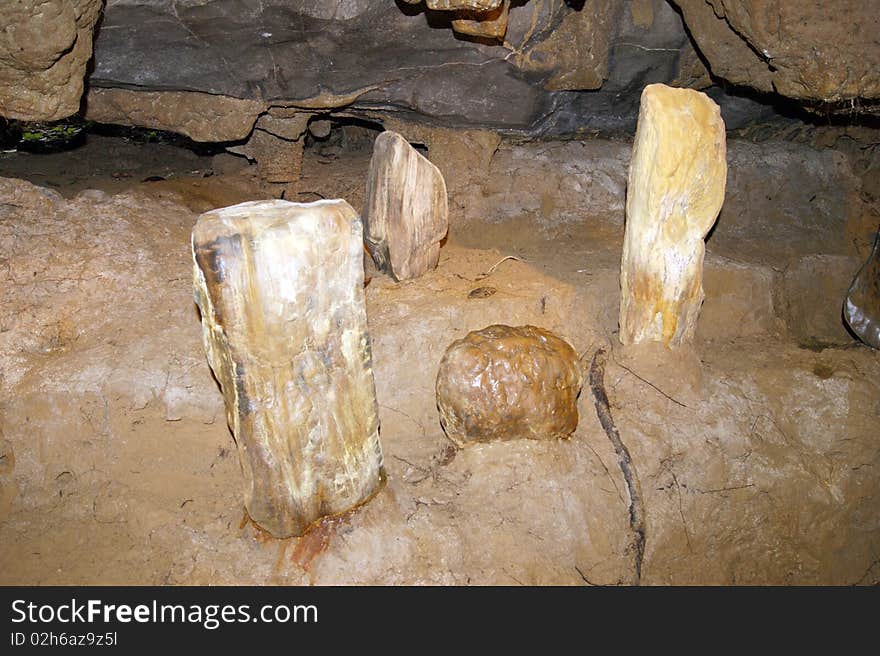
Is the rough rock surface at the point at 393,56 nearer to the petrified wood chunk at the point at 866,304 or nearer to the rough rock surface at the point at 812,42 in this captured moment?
the rough rock surface at the point at 812,42

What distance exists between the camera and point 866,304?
167 inches

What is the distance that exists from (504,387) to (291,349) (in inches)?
44.9

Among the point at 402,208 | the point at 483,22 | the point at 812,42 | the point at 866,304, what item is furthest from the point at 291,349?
the point at 866,304

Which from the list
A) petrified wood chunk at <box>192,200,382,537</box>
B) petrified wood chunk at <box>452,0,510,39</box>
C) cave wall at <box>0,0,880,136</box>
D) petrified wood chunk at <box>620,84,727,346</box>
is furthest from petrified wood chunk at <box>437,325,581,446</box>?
cave wall at <box>0,0,880,136</box>

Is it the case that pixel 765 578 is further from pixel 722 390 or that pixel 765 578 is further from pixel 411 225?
pixel 411 225

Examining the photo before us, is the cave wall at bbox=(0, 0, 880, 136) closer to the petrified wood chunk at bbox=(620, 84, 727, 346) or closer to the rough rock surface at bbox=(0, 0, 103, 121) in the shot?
the rough rock surface at bbox=(0, 0, 103, 121)

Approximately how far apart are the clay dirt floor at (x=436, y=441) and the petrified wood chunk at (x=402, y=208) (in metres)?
0.20

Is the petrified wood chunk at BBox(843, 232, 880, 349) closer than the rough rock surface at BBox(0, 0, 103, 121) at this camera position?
No

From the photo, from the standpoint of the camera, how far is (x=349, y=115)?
5.16 metres

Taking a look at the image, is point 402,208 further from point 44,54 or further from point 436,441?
point 44,54

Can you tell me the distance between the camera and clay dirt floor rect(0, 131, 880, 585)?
3.17m

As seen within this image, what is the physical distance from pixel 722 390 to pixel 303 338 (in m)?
2.51

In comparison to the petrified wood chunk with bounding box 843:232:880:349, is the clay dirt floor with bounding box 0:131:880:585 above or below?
below

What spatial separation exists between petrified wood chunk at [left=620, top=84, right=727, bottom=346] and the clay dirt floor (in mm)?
277
